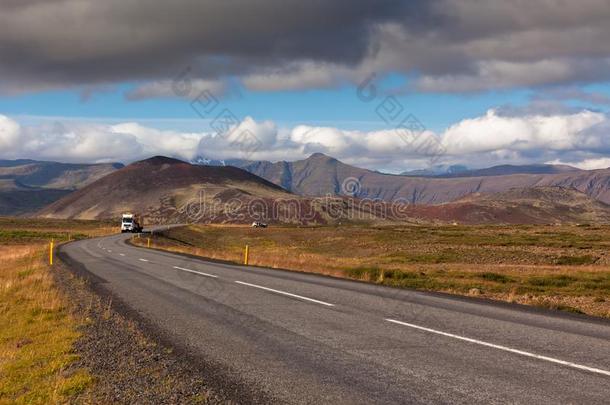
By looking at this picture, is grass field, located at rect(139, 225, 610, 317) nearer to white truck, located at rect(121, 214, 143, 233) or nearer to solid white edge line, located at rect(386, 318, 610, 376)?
solid white edge line, located at rect(386, 318, 610, 376)

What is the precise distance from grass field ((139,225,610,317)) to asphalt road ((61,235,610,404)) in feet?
17.4

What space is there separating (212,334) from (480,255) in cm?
4789

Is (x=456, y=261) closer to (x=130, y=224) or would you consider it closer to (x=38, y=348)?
(x=38, y=348)

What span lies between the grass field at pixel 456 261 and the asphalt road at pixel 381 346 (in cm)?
530

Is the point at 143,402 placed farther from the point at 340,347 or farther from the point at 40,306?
the point at 40,306

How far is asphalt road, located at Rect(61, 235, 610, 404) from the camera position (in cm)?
680

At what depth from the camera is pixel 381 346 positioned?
916 centimetres

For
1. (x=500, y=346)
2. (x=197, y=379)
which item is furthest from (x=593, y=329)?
(x=197, y=379)

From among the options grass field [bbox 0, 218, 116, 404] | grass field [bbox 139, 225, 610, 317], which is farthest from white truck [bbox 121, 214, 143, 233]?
grass field [bbox 0, 218, 116, 404]

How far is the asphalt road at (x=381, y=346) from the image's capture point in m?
6.80

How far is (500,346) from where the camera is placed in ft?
30.1

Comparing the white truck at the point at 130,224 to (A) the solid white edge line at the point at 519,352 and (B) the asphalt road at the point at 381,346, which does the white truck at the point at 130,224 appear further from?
(A) the solid white edge line at the point at 519,352

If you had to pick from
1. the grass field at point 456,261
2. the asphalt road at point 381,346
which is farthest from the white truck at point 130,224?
the asphalt road at point 381,346

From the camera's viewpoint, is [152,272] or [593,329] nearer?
[593,329]
